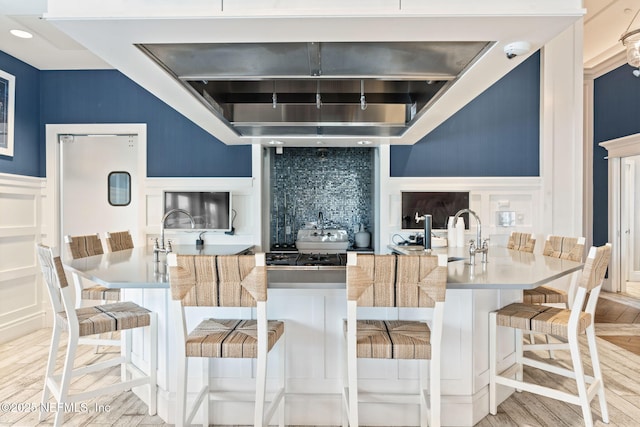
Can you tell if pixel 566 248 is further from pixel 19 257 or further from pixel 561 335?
pixel 19 257

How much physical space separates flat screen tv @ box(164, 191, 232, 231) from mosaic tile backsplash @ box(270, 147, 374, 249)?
0.93 m

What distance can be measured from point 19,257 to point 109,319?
261cm

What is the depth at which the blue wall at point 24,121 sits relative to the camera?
396cm

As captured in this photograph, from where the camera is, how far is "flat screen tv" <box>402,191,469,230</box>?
4270mm

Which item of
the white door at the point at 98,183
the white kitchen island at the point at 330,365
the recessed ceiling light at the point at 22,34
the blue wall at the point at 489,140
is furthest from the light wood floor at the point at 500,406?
the recessed ceiling light at the point at 22,34

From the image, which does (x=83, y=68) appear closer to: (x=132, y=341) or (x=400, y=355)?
(x=132, y=341)

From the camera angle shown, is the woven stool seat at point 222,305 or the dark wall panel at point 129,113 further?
the dark wall panel at point 129,113

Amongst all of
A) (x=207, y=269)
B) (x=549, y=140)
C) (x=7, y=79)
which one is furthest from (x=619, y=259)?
(x=7, y=79)

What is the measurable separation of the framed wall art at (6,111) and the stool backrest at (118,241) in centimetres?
145

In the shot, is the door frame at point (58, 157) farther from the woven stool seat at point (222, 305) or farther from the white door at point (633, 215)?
the white door at point (633, 215)

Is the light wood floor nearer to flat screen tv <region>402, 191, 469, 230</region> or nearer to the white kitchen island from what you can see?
the white kitchen island

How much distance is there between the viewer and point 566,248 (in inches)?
116

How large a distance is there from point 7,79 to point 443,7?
4.17 m

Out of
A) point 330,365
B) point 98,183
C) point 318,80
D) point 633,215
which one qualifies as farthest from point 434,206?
point 633,215
